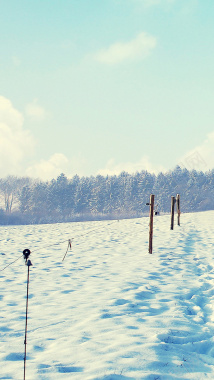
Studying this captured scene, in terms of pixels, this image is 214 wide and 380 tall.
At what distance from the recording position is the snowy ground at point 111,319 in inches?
163

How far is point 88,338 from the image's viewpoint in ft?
16.7

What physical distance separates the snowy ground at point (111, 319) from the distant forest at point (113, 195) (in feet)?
218

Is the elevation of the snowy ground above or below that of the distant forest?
below

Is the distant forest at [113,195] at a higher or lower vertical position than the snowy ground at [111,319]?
higher

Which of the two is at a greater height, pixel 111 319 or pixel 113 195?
pixel 113 195

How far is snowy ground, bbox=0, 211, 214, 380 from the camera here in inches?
163

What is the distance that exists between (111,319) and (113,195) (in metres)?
76.5

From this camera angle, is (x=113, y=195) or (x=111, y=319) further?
(x=113, y=195)

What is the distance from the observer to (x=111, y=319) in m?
5.99

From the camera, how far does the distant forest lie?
79125 millimetres

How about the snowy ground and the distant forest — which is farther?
the distant forest

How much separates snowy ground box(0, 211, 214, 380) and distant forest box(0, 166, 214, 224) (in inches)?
2614

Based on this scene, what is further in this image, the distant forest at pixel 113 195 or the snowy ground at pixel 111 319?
the distant forest at pixel 113 195

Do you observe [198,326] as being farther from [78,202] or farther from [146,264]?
[78,202]
